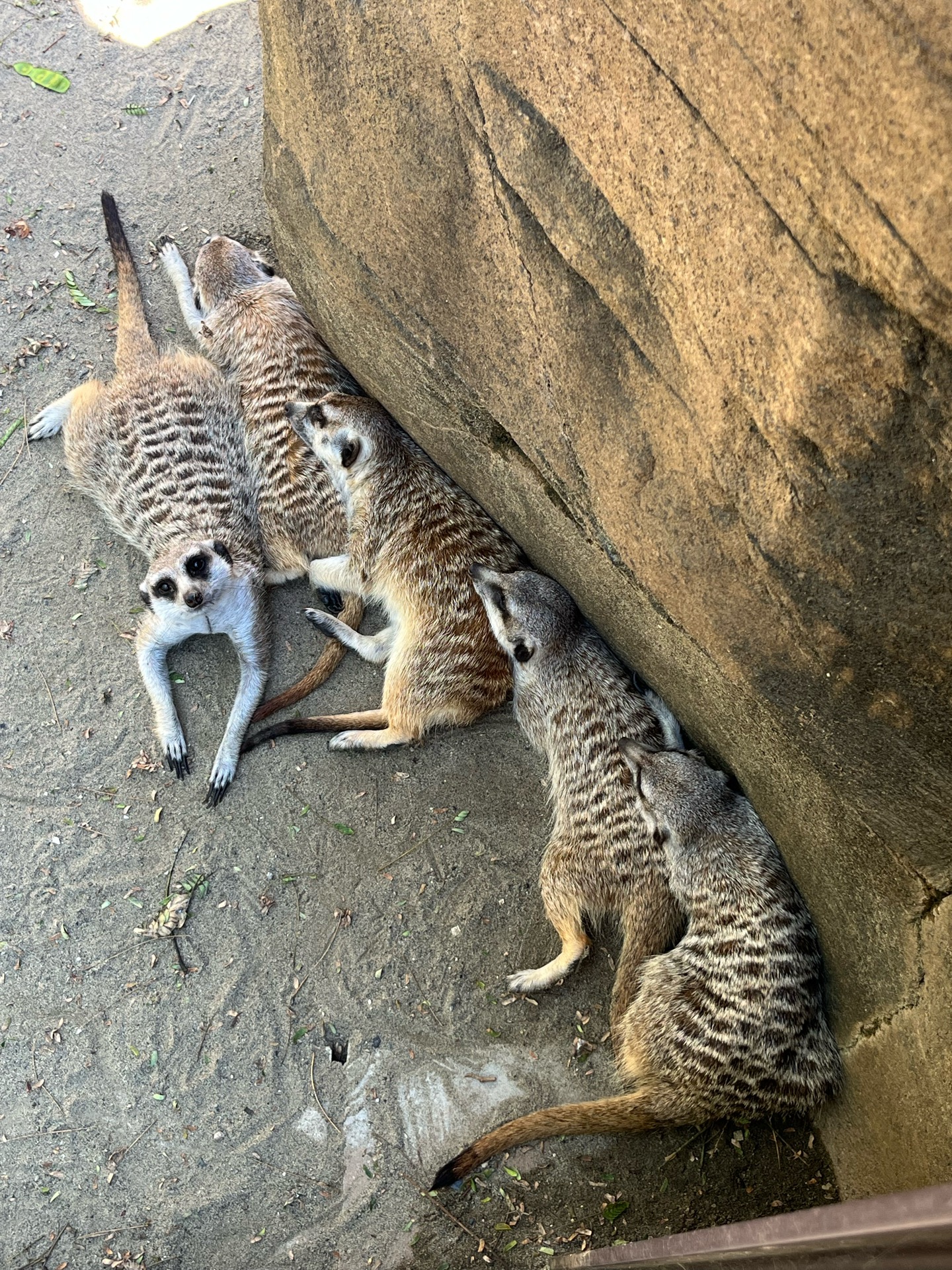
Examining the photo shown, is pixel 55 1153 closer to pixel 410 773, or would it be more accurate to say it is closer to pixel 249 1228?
pixel 249 1228

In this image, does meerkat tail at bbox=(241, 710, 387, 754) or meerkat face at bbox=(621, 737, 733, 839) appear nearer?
meerkat face at bbox=(621, 737, 733, 839)

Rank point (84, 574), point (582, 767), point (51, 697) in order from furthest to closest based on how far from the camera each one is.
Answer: point (84, 574) < point (51, 697) < point (582, 767)

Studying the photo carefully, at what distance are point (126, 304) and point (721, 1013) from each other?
281cm

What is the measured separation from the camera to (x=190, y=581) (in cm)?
260

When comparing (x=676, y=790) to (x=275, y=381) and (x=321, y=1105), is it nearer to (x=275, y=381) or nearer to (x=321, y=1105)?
(x=321, y=1105)

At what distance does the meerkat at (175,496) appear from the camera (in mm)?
2693

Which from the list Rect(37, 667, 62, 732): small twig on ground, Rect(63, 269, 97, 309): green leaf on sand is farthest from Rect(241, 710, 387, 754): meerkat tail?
Rect(63, 269, 97, 309): green leaf on sand

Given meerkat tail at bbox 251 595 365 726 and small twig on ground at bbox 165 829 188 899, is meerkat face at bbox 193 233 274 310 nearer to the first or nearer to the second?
meerkat tail at bbox 251 595 365 726

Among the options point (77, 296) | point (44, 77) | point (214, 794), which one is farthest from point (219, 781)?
point (44, 77)

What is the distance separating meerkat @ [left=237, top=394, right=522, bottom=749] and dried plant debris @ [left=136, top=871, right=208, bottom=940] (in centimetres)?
40

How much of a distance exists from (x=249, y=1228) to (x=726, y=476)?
198cm

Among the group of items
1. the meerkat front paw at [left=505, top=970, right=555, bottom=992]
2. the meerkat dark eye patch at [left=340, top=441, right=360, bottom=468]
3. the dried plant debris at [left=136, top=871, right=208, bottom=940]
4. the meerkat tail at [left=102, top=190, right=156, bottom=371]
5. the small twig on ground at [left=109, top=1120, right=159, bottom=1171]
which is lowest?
the small twig on ground at [left=109, top=1120, right=159, bottom=1171]

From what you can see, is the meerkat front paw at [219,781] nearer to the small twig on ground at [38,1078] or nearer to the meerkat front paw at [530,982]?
the small twig on ground at [38,1078]

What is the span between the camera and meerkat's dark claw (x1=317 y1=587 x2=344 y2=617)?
9.83 feet
